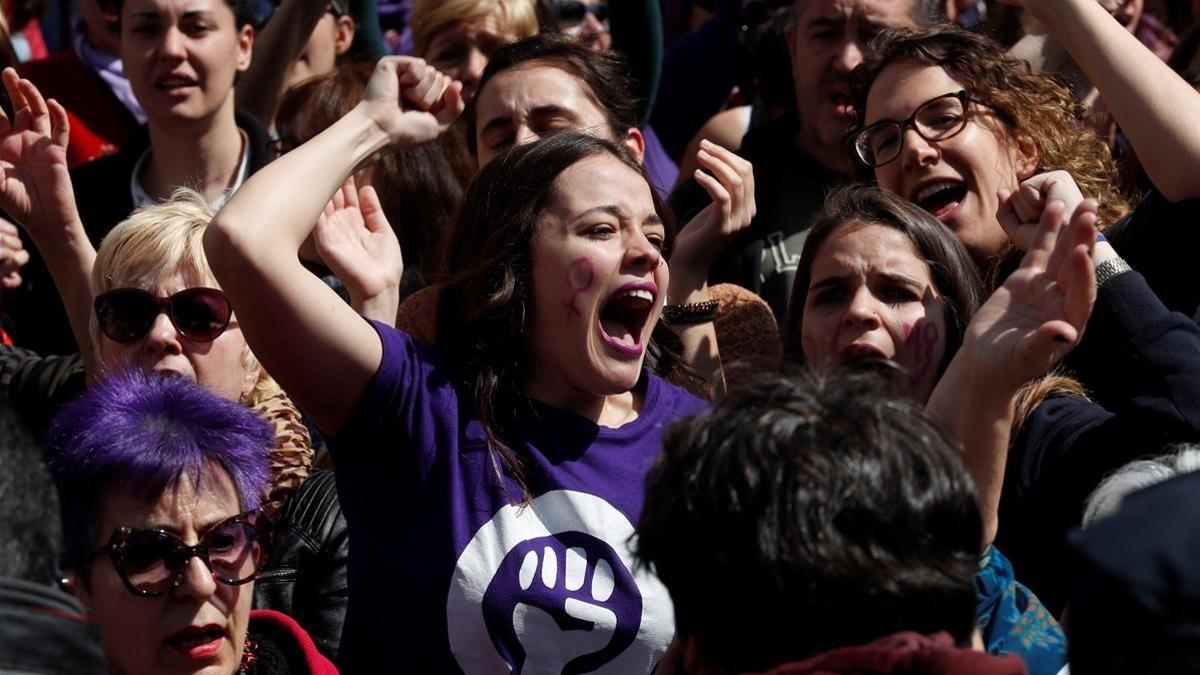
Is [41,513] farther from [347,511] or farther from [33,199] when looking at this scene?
[33,199]

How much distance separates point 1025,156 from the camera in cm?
360

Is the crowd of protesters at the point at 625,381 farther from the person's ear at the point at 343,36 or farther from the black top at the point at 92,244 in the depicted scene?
the person's ear at the point at 343,36

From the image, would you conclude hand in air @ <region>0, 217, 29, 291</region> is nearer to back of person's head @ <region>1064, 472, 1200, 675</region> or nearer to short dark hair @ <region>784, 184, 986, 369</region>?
short dark hair @ <region>784, 184, 986, 369</region>

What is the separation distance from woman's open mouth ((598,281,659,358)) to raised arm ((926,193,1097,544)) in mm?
649

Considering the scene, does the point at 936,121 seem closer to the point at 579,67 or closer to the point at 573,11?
the point at 579,67

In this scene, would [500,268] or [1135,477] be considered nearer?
[1135,477]

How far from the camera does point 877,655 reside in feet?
5.55

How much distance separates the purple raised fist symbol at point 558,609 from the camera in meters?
2.65

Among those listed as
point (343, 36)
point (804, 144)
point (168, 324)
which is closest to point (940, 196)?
point (804, 144)

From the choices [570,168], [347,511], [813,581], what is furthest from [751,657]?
[570,168]

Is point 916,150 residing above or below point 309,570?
above

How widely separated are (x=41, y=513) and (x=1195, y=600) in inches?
46.0

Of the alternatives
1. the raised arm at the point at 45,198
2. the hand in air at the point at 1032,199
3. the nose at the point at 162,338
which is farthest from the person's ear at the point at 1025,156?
the raised arm at the point at 45,198

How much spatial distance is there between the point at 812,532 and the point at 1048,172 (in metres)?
1.64
